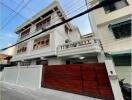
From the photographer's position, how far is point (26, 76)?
9734 mm

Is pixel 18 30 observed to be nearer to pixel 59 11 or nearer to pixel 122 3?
pixel 59 11

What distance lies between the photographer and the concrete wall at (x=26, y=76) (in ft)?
28.5

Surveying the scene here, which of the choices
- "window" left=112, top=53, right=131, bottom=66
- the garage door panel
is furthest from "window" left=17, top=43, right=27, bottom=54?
"window" left=112, top=53, right=131, bottom=66

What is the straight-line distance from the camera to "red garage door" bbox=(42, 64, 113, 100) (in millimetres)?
5598

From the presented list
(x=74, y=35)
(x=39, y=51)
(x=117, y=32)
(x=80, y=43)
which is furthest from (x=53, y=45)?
(x=117, y=32)

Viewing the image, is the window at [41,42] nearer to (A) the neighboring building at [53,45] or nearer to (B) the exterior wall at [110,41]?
(A) the neighboring building at [53,45]

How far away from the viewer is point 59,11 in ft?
41.0

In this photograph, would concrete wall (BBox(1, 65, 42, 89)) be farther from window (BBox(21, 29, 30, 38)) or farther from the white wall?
the white wall

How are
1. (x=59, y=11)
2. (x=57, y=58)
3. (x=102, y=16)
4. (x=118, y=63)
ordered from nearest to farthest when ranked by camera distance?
(x=118, y=63) → (x=102, y=16) → (x=57, y=58) → (x=59, y=11)

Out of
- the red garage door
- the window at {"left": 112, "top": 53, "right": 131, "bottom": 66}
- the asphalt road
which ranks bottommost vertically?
the asphalt road

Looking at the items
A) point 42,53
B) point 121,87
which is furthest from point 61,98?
point 42,53

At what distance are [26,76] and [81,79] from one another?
5566mm

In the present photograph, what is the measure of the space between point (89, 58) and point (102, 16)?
375cm

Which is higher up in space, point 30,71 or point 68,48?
point 68,48
